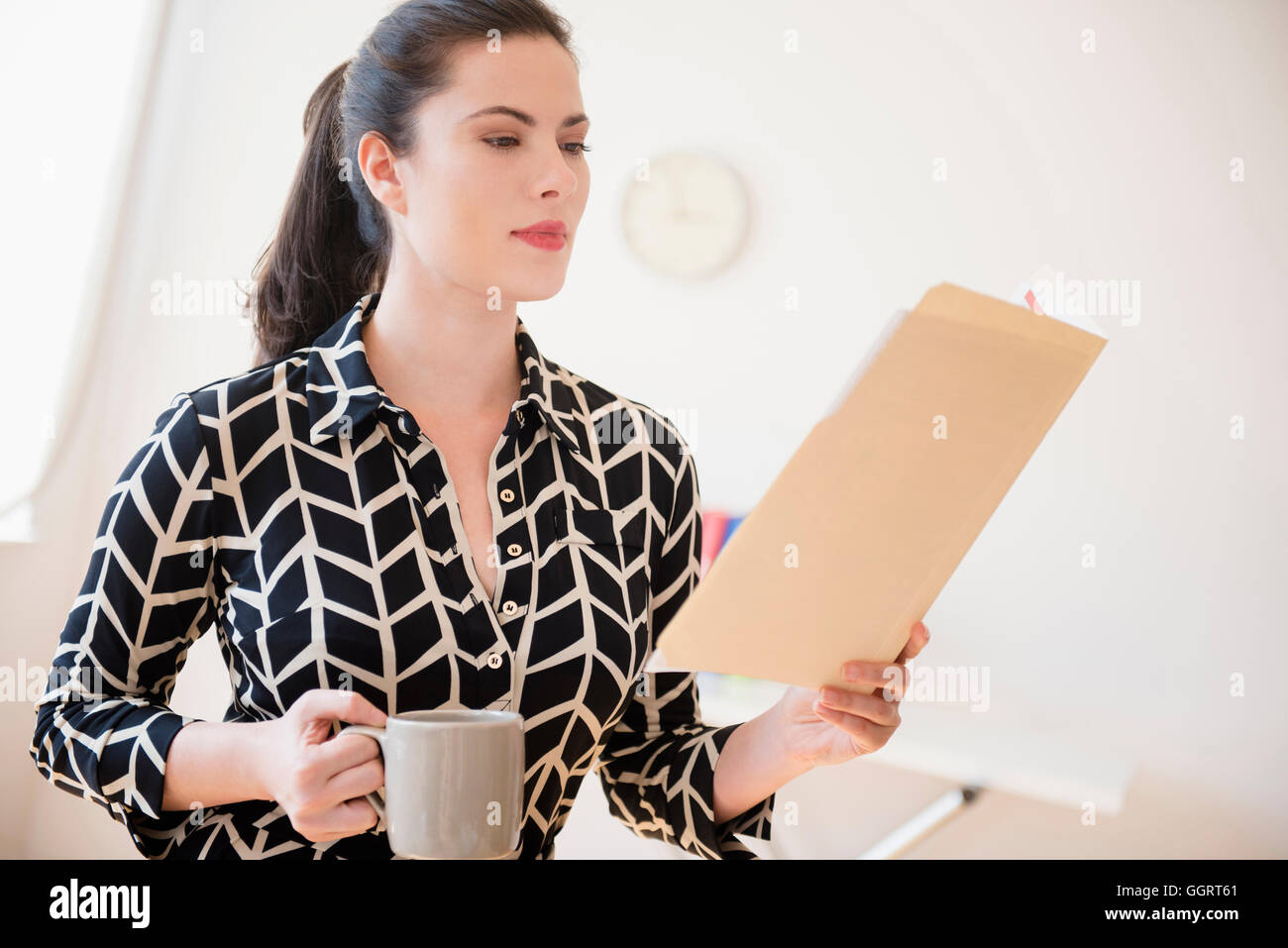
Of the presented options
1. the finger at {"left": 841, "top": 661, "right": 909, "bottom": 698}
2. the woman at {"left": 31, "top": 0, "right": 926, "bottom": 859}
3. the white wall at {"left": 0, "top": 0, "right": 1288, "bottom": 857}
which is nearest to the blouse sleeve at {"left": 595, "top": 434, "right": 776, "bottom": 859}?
the woman at {"left": 31, "top": 0, "right": 926, "bottom": 859}

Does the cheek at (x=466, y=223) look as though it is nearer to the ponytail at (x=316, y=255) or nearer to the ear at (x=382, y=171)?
the ear at (x=382, y=171)

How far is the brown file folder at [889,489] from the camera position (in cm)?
73

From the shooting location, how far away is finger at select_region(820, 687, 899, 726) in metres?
0.93

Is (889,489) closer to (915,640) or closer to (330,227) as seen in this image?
(915,640)

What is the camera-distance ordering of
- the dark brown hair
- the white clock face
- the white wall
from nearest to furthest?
the dark brown hair < the white wall < the white clock face

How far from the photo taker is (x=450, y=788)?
0.74 meters

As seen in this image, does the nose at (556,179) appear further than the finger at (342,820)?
Yes

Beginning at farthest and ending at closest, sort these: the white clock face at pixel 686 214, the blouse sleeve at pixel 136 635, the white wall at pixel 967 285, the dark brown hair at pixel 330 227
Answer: the white clock face at pixel 686 214 → the white wall at pixel 967 285 → the dark brown hair at pixel 330 227 → the blouse sleeve at pixel 136 635

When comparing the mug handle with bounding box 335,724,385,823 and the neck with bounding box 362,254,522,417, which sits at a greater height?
the neck with bounding box 362,254,522,417

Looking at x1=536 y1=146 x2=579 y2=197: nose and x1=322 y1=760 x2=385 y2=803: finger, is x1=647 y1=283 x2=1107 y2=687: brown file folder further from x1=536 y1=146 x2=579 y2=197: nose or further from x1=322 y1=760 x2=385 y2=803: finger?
x1=536 y1=146 x2=579 y2=197: nose

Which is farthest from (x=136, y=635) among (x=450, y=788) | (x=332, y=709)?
(x=450, y=788)

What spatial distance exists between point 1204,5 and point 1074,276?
2.04 feet

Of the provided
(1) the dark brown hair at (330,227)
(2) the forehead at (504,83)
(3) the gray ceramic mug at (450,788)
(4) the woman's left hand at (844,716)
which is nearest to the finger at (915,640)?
(4) the woman's left hand at (844,716)

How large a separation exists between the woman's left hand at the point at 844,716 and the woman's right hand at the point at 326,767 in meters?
0.37
